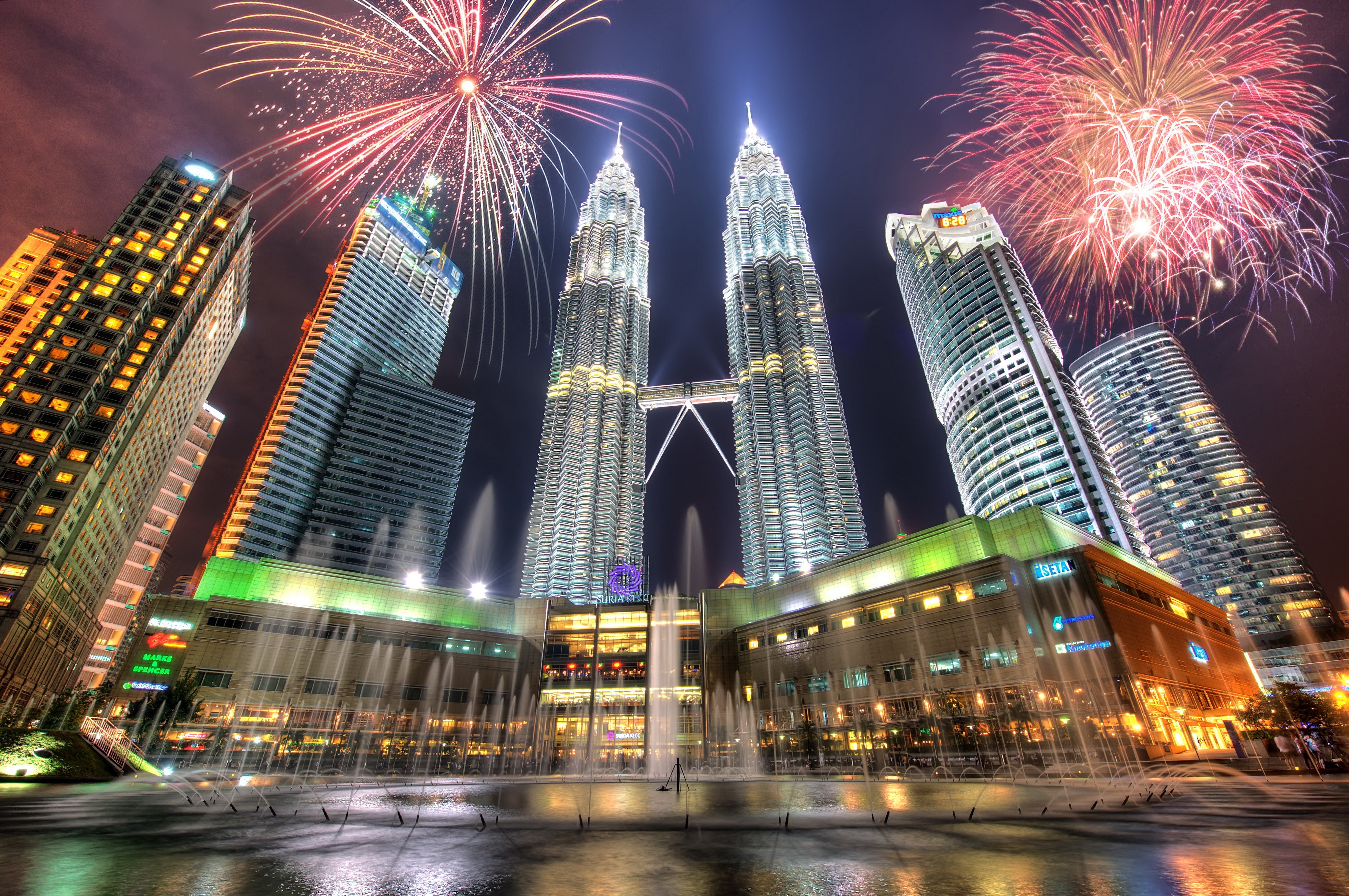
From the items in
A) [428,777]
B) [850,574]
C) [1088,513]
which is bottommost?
[428,777]

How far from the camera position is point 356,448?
541 ft

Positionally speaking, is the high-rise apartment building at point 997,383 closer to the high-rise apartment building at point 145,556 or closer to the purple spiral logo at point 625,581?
the purple spiral logo at point 625,581

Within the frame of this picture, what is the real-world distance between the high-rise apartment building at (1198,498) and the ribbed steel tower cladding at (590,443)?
5873 inches

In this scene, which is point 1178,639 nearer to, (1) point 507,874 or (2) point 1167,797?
(2) point 1167,797

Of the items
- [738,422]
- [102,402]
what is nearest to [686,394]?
[738,422]

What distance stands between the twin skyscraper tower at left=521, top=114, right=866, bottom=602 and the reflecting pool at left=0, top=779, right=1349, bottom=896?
4270 inches

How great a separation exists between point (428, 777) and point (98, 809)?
40304mm

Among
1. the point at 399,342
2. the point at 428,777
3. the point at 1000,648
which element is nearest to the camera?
the point at 428,777

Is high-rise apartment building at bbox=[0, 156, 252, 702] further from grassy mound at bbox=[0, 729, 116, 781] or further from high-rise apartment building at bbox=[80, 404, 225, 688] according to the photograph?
grassy mound at bbox=[0, 729, 116, 781]

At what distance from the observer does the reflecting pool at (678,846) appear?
8625 mm

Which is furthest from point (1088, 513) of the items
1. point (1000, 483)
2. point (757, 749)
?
point (757, 749)


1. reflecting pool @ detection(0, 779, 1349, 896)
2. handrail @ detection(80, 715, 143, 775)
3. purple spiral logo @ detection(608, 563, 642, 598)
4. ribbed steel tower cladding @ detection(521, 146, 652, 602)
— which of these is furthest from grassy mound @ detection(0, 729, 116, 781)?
ribbed steel tower cladding @ detection(521, 146, 652, 602)

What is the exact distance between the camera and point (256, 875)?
9.24 m

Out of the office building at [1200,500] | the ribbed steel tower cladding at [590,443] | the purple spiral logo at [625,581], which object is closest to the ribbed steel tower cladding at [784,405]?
the ribbed steel tower cladding at [590,443]
